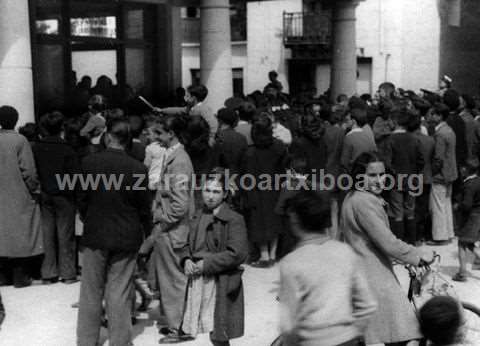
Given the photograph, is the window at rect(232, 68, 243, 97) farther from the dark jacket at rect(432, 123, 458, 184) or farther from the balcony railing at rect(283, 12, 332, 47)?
the dark jacket at rect(432, 123, 458, 184)

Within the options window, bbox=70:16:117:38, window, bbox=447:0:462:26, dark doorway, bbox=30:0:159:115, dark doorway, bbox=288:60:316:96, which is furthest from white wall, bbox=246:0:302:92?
window, bbox=70:16:117:38

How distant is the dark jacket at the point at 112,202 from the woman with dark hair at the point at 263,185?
2.97 m

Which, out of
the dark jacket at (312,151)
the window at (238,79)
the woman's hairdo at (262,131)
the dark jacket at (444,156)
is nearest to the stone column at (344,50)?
the dark jacket at (444,156)

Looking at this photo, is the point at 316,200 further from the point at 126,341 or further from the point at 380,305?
the point at 126,341

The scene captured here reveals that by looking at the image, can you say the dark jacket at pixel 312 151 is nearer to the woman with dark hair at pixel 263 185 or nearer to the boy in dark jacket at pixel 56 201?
the woman with dark hair at pixel 263 185

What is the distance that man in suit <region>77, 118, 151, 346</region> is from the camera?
225 inches

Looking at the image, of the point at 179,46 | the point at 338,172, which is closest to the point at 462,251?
the point at 338,172

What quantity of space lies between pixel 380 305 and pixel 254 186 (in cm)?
411

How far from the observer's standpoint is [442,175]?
980cm

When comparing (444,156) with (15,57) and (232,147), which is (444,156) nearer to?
(232,147)

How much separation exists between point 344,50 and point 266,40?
11.7 metres

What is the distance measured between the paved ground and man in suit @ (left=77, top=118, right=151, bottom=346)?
2.38 feet

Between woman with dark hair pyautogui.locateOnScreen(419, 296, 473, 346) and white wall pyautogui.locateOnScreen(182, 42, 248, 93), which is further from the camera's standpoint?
white wall pyautogui.locateOnScreen(182, 42, 248, 93)

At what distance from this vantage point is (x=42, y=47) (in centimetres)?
1258
